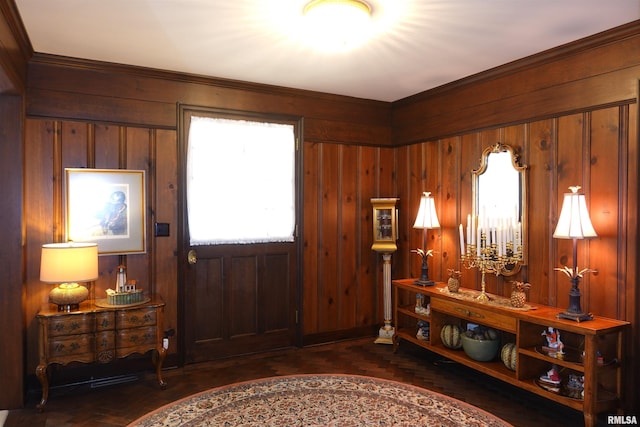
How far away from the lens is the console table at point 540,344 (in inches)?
103

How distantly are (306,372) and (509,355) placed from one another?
1.64 meters

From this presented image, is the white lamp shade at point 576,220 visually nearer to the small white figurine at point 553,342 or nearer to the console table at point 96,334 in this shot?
the small white figurine at point 553,342

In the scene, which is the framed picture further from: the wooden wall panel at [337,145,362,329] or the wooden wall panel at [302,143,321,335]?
the wooden wall panel at [337,145,362,329]

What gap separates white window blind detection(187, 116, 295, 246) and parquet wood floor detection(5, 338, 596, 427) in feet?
3.76

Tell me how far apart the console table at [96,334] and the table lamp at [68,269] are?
0.09 m

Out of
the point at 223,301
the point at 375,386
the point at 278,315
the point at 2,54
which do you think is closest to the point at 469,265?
the point at 375,386

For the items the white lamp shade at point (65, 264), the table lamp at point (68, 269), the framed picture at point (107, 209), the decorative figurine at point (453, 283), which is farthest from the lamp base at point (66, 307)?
the decorative figurine at point (453, 283)

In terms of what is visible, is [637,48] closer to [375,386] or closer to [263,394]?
[375,386]

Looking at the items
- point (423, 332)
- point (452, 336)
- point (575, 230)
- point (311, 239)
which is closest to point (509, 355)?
point (452, 336)

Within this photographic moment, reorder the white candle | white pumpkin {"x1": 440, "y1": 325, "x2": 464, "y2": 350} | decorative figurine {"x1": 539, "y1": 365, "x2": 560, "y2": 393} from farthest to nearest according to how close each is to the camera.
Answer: the white candle
white pumpkin {"x1": 440, "y1": 325, "x2": 464, "y2": 350}
decorative figurine {"x1": 539, "y1": 365, "x2": 560, "y2": 393}

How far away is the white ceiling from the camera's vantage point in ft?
8.30

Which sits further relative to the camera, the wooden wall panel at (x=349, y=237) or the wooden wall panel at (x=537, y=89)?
the wooden wall panel at (x=349, y=237)

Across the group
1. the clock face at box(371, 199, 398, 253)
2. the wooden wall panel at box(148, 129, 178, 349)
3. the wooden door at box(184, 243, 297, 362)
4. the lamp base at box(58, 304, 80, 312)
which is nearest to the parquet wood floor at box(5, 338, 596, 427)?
the wooden door at box(184, 243, 297, 362)

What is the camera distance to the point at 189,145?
12.7 feet
